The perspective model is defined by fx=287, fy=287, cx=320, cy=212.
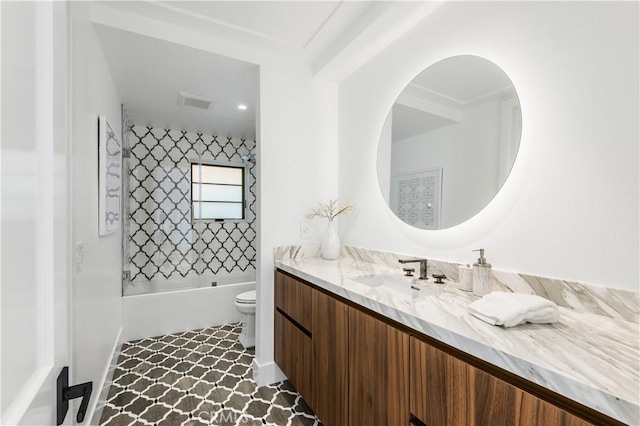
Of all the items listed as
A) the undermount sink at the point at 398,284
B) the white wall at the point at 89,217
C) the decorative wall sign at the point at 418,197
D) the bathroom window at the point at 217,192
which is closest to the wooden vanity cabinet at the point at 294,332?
the undermount sink at the point at 398,284

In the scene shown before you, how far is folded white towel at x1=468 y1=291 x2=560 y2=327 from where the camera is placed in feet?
2.83

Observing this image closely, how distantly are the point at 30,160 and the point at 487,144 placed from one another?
1613 millimetres

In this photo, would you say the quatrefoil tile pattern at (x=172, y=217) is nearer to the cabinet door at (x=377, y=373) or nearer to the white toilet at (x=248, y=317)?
the white toilet at (x=248, y=317)

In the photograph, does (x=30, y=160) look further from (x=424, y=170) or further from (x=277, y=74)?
(x=277, y=74)

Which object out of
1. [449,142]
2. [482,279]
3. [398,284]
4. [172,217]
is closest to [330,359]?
[398,284]

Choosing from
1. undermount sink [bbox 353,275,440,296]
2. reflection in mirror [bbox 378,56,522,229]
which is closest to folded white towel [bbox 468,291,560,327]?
undermount sink [bbox 353,275,440,296]

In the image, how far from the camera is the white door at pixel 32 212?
0.39 meters

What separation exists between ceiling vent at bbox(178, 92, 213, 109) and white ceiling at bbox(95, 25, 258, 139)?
0.15 feet

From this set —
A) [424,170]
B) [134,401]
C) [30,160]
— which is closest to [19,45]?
[30,160]

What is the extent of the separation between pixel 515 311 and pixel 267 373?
182cm

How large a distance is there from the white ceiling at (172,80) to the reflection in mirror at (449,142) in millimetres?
1180

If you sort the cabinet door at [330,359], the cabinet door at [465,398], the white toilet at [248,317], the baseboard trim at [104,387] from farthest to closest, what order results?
the white toilet at [248,317]
the baseboard trim at [104,387]
the cabinet door at [330,359]
the cabinet door at [465,398]

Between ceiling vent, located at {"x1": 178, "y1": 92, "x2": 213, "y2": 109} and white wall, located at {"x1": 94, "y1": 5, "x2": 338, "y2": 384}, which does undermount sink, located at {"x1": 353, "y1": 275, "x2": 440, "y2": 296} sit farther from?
ceiling vent, located at {"x1": 178, "y1": 92, "x2": 213, "y2": 109}

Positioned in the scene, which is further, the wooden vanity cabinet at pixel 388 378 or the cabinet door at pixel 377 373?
the cabinet door at pixel 377 373
